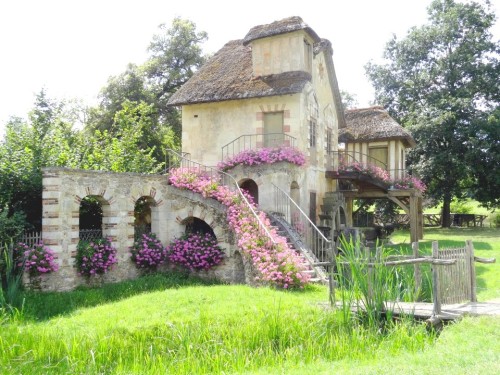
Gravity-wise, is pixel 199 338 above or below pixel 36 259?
below

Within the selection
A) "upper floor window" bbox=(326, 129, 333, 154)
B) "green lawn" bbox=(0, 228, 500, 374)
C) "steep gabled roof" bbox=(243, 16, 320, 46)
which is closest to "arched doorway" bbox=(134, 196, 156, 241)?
"green lawn" bbox=(0, 228, 500, 374)

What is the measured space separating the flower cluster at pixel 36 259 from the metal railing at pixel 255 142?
7058mm

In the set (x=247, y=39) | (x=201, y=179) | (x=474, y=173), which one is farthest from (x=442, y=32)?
(x=201, y=179)

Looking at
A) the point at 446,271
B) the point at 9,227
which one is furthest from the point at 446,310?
the point at 9,227

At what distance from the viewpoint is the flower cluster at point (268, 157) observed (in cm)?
1503

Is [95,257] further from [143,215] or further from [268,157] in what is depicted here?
[268,157]

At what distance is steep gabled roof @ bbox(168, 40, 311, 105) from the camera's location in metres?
16.5

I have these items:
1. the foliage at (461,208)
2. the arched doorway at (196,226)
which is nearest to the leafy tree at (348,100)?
the foliage at (461,208)

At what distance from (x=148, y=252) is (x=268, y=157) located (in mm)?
4479

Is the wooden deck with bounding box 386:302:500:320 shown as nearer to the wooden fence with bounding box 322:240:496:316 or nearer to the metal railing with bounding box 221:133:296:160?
the wooden fence with bounding box 322:240:496:316

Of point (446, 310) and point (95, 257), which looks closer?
point (446, 310)

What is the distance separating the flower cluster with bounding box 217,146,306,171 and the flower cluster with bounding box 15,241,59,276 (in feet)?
20.3

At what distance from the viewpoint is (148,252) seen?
45.5ft

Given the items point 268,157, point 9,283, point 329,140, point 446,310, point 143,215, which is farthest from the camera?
point 329,140
